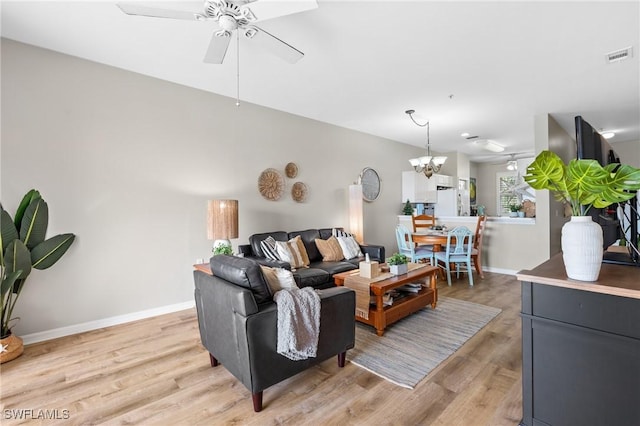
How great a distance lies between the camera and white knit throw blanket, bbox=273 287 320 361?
70.0 inches

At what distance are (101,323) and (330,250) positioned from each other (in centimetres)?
284

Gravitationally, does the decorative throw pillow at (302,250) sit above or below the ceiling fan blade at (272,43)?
below

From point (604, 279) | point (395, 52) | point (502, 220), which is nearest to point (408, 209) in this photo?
point (502, 220)

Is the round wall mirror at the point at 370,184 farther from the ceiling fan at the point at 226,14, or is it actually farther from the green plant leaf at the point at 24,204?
the green plant leaf at the point at 24,204

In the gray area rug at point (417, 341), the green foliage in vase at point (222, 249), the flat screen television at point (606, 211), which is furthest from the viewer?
the green foliage in vase at point (222, 249)

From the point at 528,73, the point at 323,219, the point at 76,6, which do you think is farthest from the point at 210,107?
the point at 528,73

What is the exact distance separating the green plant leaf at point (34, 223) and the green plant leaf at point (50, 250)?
0.07 metres

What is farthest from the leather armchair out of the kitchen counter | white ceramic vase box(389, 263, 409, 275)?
the kitchen counter

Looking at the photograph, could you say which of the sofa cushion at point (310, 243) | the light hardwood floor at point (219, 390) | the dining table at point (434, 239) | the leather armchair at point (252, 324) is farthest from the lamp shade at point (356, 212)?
the leather armchair at point (252, 324)

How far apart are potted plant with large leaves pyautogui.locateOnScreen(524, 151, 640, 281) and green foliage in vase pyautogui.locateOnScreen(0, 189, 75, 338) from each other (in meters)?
3.74

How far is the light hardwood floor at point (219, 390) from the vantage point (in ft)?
5.69

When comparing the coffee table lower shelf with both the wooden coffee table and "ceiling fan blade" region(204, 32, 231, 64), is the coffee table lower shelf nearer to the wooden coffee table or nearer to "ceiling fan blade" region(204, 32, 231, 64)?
the wooden coffee table

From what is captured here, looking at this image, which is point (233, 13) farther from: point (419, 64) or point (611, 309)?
point (611, 309)

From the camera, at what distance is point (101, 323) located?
10.1 feet
